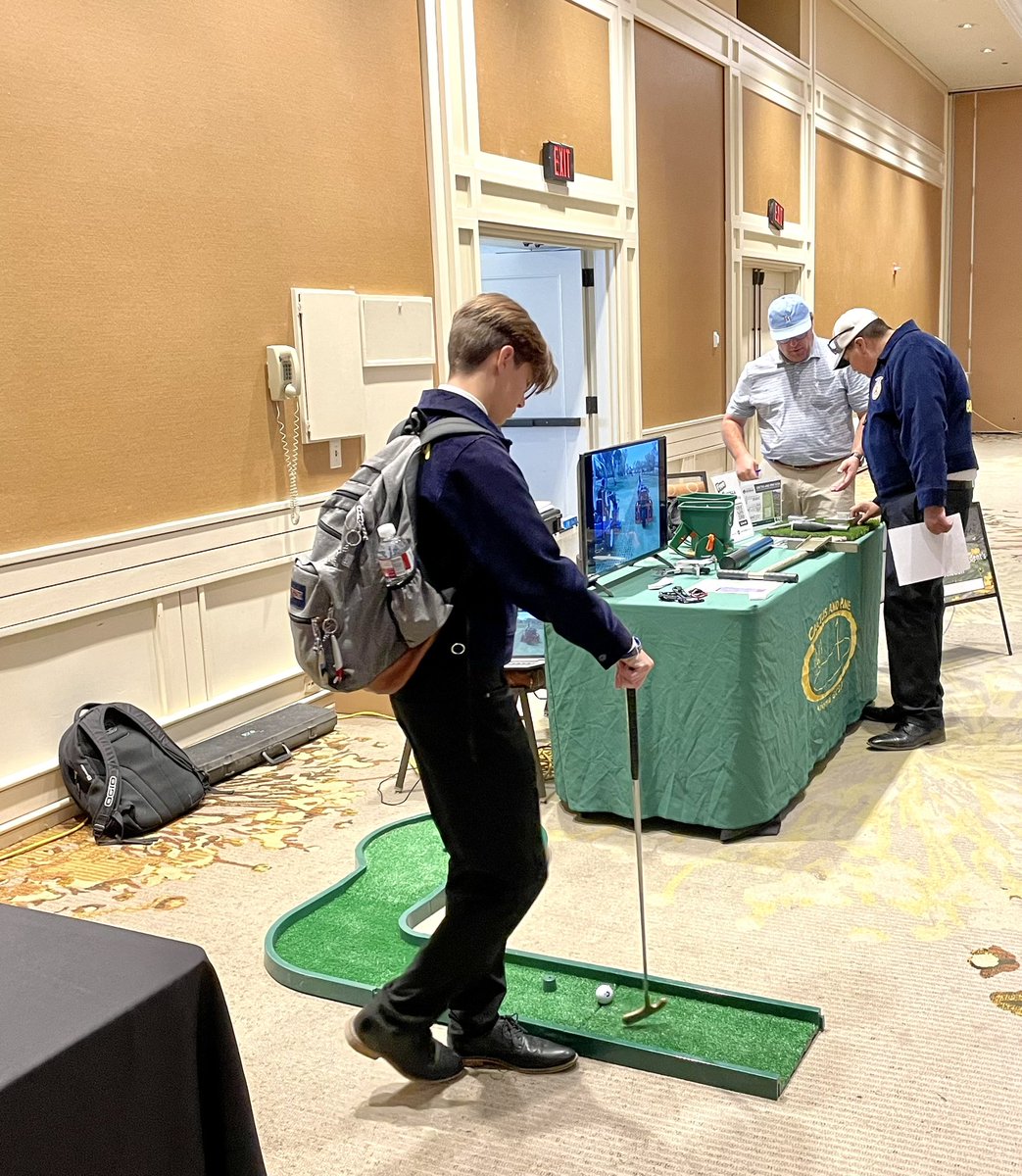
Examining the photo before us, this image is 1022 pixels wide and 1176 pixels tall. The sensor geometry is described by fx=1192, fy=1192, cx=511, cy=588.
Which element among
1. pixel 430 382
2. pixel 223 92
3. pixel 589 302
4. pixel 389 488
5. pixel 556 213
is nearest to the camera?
pixel 389 488

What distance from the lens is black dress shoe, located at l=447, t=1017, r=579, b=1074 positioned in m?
2.49

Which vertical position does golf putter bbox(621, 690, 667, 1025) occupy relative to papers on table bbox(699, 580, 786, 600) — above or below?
below

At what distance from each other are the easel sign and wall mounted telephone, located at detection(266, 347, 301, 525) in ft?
10.4

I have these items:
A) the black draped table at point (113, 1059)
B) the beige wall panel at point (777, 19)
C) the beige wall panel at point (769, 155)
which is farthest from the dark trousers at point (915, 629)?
the beige wall panel at point (777, 19)

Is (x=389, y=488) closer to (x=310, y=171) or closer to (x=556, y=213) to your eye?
(x=310, y=171)

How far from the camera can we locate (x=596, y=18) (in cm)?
689

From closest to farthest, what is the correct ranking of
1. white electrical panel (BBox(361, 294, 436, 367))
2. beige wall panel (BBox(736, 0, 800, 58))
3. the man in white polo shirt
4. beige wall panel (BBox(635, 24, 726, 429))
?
1. the man in white polo shirt
2. white electrical panel (BBox(361, 294, 436, 367))
3. beige wall panel (BBox(635, 24, 726, 429))
4. beige wall panel (BBox(736, 0, 800, 58))

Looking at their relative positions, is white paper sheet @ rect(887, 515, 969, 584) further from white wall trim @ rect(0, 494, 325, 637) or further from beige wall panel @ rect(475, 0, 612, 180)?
beige wall panel @ rect(475, 0, 612, 180)

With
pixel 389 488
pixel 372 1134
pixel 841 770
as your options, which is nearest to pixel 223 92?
pixel 389 488

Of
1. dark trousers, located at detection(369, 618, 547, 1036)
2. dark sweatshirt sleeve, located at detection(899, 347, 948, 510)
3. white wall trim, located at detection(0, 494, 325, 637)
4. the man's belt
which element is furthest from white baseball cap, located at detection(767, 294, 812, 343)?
dark trousers, located at detection(369, 618, 547, 1036)

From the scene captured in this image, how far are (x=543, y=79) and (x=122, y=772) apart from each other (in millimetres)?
→ 4384

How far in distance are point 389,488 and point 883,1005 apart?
1.67m

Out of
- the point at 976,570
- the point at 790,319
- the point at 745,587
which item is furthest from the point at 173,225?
the point at 976,570

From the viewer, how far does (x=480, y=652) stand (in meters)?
2.17
